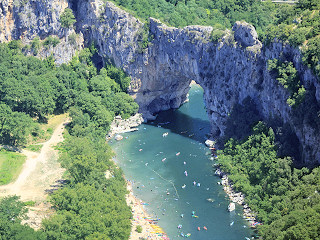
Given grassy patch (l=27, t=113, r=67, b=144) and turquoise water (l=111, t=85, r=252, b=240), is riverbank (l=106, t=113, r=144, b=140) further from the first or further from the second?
grassy patch (l=27, t=113, r=67, b=144)

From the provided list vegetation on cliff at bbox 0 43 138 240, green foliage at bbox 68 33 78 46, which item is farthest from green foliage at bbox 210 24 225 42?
green foliage at bbox 68 33 78 46

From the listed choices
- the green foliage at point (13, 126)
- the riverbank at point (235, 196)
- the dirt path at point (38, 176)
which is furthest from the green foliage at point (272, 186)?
the green foliage at point (13, 126)

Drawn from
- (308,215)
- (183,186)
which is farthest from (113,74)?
(308,215)

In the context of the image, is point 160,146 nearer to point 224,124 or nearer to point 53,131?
point 224,124

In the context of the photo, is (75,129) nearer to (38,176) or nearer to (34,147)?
(34,147)

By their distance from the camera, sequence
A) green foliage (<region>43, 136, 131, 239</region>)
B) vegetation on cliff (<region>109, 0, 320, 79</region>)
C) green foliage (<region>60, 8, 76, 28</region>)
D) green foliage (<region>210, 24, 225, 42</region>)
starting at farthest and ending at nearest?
green foliage (<region>60, 8, 76, 28</region>)
vegetation on cliff (<region>109, 0, 320, 79</region>)
green foliage (<region>210, 24, 225, 42</region>)
green foliage (<region>43, 136, 131, 239</region>)

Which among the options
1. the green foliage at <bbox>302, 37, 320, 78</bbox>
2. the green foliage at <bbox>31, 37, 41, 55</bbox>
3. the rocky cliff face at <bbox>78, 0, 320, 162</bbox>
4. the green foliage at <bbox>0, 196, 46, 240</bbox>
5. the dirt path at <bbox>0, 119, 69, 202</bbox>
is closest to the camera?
the green foliage at <bbox>0, 196, 46, 240</bbox>

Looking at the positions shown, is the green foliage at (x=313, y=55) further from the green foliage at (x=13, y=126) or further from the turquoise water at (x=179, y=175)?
the green foliage at (x=13, y=126)
